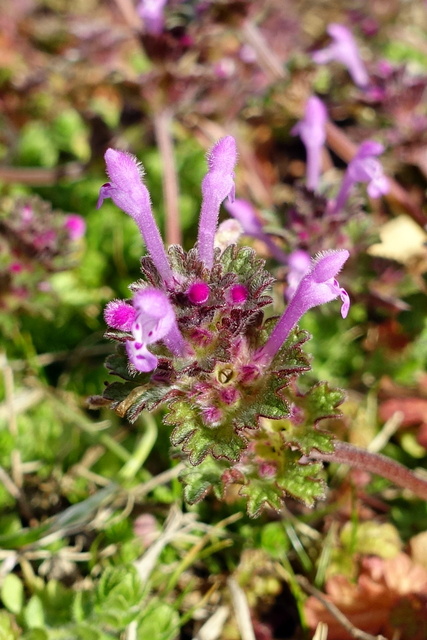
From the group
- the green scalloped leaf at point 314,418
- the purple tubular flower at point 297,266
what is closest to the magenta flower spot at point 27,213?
the purple tubular flower at point 297,266

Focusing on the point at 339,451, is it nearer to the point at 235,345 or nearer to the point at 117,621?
the point at 235,345

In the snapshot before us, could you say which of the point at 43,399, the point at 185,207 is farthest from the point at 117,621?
the point at 185,207

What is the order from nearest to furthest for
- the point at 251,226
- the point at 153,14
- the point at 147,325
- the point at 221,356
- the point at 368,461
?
the point at 147,325 < the point at 221,356 < the point at 368,461 < the point at 251,226 < the point at 153,14

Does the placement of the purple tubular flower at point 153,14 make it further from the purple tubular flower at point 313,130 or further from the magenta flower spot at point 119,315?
the magenta flower spot at point 119,315

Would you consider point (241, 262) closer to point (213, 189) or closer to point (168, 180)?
point (213, 189)

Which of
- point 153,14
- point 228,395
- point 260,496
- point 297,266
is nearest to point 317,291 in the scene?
point 228,395

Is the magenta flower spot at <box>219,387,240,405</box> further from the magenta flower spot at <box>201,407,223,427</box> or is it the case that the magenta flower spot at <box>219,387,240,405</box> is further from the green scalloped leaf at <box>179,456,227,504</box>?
the green scalloped leaf at <box>179,456,227,504</box>
